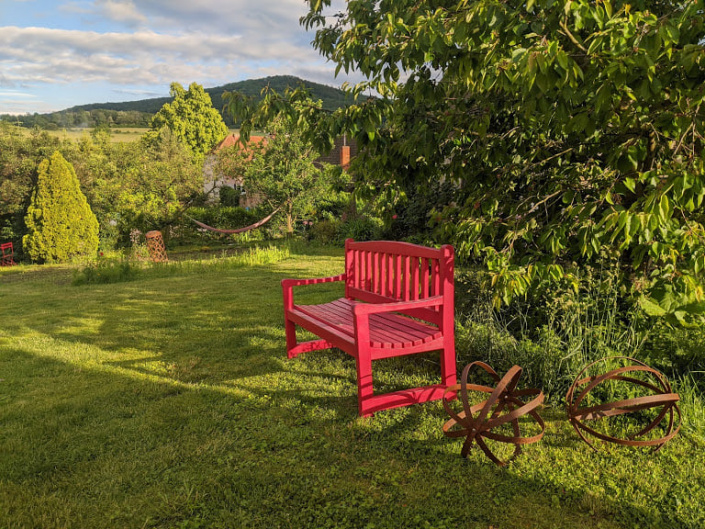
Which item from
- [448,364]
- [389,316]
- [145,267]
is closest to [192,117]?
[145,267]

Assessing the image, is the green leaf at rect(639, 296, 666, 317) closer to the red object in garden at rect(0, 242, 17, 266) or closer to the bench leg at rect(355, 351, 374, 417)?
the bench leg at rect(355, 351, 374, 417)

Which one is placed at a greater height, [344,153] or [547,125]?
[344,153]

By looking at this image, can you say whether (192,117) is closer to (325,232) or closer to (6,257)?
(6,257)

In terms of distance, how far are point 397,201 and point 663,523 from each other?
3194mm

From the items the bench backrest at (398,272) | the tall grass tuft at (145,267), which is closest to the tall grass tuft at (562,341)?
the bench backrest at (398,272)

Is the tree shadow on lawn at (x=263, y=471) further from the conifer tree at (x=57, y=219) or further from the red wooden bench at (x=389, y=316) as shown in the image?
the conifer tree at (x=57, y=219)

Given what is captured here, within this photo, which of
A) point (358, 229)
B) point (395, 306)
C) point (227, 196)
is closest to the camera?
point (395, 306)

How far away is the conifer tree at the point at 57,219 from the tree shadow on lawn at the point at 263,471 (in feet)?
51.3

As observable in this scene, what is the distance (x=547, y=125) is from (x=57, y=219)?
18.0m

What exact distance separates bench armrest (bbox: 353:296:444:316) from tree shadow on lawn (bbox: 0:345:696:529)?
725 mm

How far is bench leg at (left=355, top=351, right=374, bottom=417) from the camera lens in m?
3.28

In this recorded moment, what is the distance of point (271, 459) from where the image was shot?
9.23 ft

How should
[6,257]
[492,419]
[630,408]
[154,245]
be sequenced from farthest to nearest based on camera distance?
[6,257] < [154,245] < [630,408] < [492,419]

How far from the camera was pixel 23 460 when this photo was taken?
2854mm
